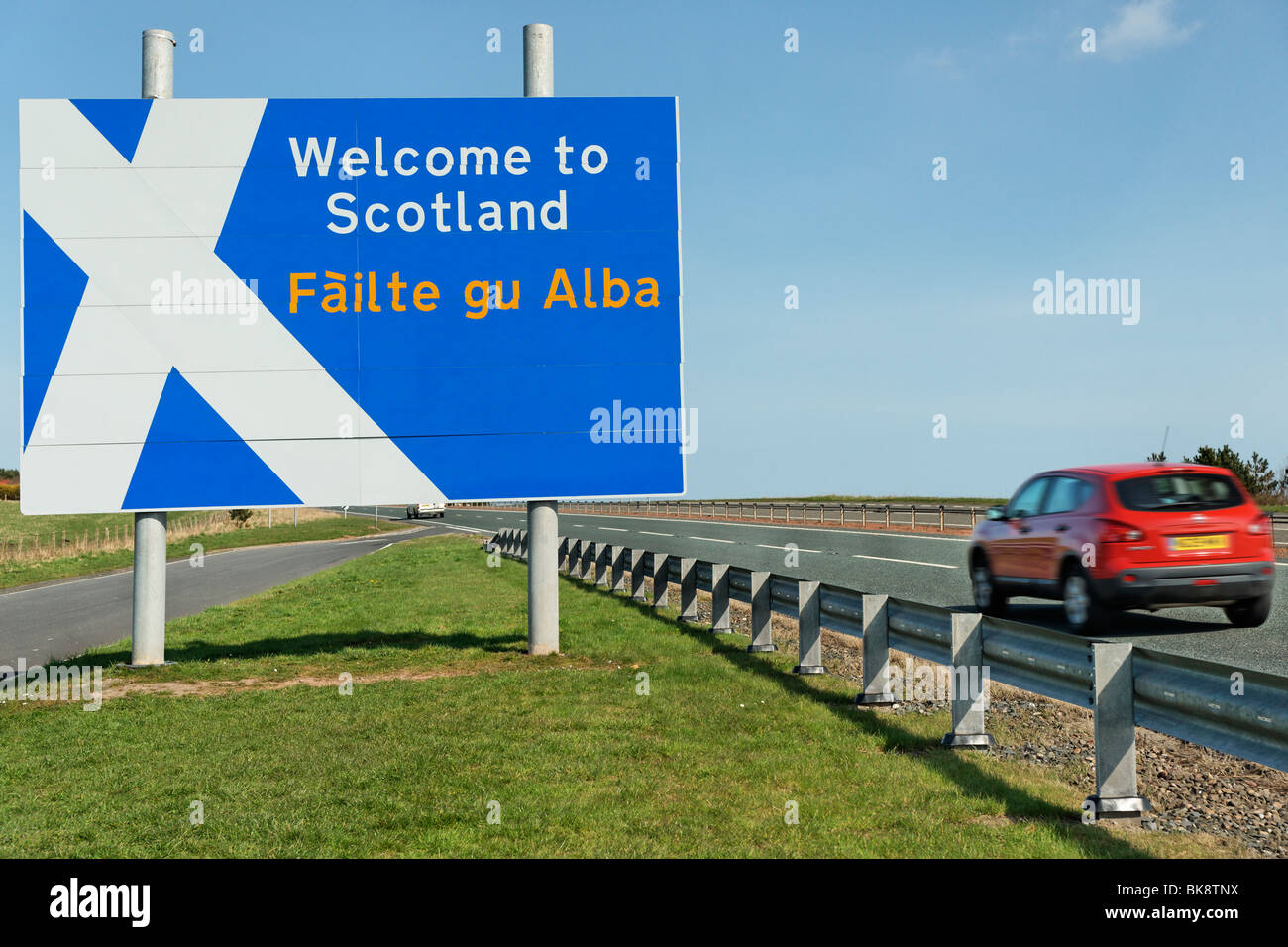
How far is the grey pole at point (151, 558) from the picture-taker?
38.2ft

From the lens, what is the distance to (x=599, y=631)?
13.3 metres

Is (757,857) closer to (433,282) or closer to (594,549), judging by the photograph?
(433,282)

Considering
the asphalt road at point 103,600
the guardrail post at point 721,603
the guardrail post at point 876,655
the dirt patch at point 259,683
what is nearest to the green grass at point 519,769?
the dirt patch at point 259,683

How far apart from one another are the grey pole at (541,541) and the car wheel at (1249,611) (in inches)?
292

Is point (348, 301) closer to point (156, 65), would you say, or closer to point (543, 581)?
point (156, 65)

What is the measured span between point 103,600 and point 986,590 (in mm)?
16492

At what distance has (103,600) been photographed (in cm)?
2145

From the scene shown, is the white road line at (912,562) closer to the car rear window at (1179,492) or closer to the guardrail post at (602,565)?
the guardrail post at (602,565)

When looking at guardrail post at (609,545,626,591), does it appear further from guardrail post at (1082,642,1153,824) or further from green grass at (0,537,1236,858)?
guardrail post at (1082,642,1153,824)

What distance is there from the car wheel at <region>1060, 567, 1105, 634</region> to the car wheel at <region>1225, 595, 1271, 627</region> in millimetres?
1492

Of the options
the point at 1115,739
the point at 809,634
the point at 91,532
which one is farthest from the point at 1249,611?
the point at 91,532

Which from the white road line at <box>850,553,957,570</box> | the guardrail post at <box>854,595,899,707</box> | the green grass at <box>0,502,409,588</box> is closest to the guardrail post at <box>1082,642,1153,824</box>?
the guardrail post at <box>854,595,899,707</box>

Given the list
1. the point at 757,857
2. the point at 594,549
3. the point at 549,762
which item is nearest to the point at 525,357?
the point at 549,762

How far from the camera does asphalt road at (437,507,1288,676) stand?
37.0 ft
